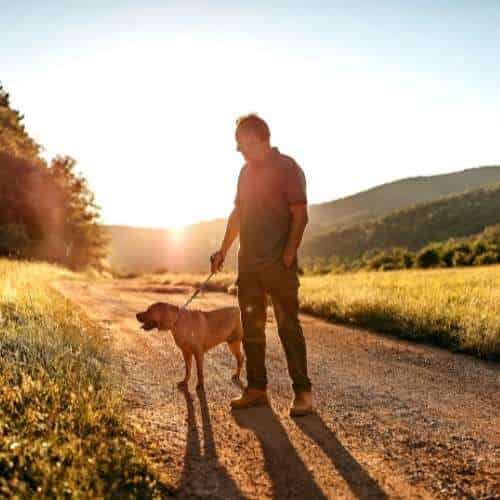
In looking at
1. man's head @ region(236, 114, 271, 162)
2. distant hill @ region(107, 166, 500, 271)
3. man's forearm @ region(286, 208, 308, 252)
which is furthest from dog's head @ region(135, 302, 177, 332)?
distant hill @ region(107, 166, 500, 271)

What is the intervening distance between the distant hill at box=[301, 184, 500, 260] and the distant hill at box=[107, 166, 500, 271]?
105ft

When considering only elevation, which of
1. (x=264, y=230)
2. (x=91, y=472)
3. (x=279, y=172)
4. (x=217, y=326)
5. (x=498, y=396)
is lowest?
(x=498, y=396)

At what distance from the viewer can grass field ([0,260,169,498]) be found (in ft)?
9.36

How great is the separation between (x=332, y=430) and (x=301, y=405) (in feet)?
1.49

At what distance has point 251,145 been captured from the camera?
4.80 metres

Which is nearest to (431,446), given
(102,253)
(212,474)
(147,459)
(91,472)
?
(212,474)

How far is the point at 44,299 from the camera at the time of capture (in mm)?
9344

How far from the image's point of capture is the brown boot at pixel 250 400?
484 centimetres

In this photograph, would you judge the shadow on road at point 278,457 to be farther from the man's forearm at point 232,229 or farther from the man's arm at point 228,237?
the man's forearm at point 232,229

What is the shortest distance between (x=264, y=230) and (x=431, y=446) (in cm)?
219

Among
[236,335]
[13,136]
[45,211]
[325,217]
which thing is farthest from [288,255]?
[325,217]

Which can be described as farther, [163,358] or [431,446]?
[163,358]

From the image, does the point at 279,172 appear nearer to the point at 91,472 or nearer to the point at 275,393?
the point at 275,393

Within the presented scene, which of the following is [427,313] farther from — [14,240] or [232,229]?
[14,240]
